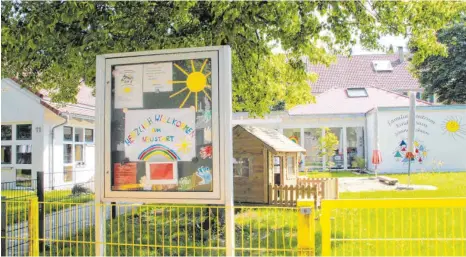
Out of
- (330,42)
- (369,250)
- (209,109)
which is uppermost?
(330,42)

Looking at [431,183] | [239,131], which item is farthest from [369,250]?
[431,183]

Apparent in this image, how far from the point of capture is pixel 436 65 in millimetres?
33062

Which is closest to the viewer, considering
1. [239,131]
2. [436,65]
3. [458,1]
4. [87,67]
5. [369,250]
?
[369,250]

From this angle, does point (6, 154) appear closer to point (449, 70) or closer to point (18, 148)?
point (18, 148)

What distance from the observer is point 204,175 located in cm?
559

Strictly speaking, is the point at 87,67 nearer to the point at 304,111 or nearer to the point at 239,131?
the point at 239,131

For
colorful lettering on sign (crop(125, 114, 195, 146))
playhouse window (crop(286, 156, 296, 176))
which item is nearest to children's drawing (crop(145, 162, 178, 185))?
colorful lettering on sign (crop(125, 114, 195, 146))

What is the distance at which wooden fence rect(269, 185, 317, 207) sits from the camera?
11.3 meters

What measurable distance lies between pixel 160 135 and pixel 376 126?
1690 centimetres

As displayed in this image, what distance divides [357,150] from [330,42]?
18667 millimetres

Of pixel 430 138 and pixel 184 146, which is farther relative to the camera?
pixel 430 138

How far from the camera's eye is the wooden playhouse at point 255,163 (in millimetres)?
11688

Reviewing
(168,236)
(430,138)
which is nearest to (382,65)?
(430,138)

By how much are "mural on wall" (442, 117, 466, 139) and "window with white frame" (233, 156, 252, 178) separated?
53.6 ft
